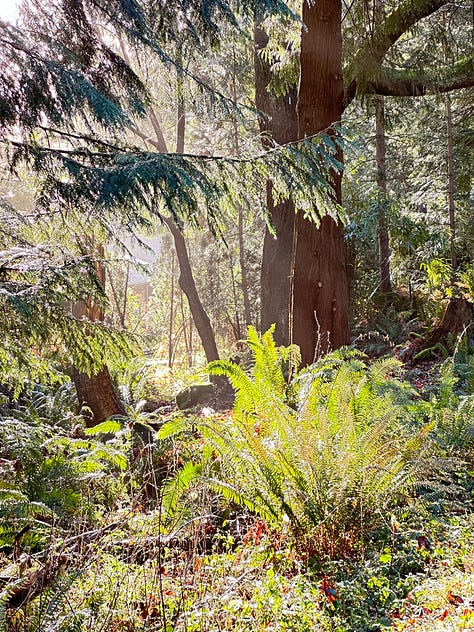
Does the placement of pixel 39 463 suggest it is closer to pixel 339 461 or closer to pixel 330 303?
pixel 339 461

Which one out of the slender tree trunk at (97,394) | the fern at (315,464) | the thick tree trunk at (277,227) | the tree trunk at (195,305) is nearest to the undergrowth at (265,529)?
the fern at (315,464)

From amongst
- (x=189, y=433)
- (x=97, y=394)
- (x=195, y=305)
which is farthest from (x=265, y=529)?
(x=195, y=305)

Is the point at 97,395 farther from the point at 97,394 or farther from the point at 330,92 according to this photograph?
the point at 330,92

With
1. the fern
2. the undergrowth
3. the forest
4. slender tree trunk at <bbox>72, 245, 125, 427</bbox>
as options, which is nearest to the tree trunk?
slender tree trunk at <bbox>72, 245, 125, 427</bbox>

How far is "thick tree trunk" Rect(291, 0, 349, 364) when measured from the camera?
16.2 feet

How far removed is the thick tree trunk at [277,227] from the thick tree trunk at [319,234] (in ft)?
6.37

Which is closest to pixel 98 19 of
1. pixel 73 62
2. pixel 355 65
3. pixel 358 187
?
pixel 73 62

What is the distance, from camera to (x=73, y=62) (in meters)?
2.87

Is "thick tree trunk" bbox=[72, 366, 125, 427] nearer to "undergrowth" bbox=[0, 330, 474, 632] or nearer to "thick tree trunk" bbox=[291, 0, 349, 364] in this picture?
"undergrowth" bbox=[0, 330, 474, 632]

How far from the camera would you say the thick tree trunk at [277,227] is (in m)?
7.32

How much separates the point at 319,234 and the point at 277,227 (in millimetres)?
2573

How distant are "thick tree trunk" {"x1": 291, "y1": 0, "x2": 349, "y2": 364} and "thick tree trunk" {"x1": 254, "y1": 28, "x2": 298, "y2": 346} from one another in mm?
1941

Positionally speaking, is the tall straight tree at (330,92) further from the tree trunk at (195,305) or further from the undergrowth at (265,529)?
the tree trunk at (195,305)

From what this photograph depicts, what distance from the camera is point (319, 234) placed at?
520cm
